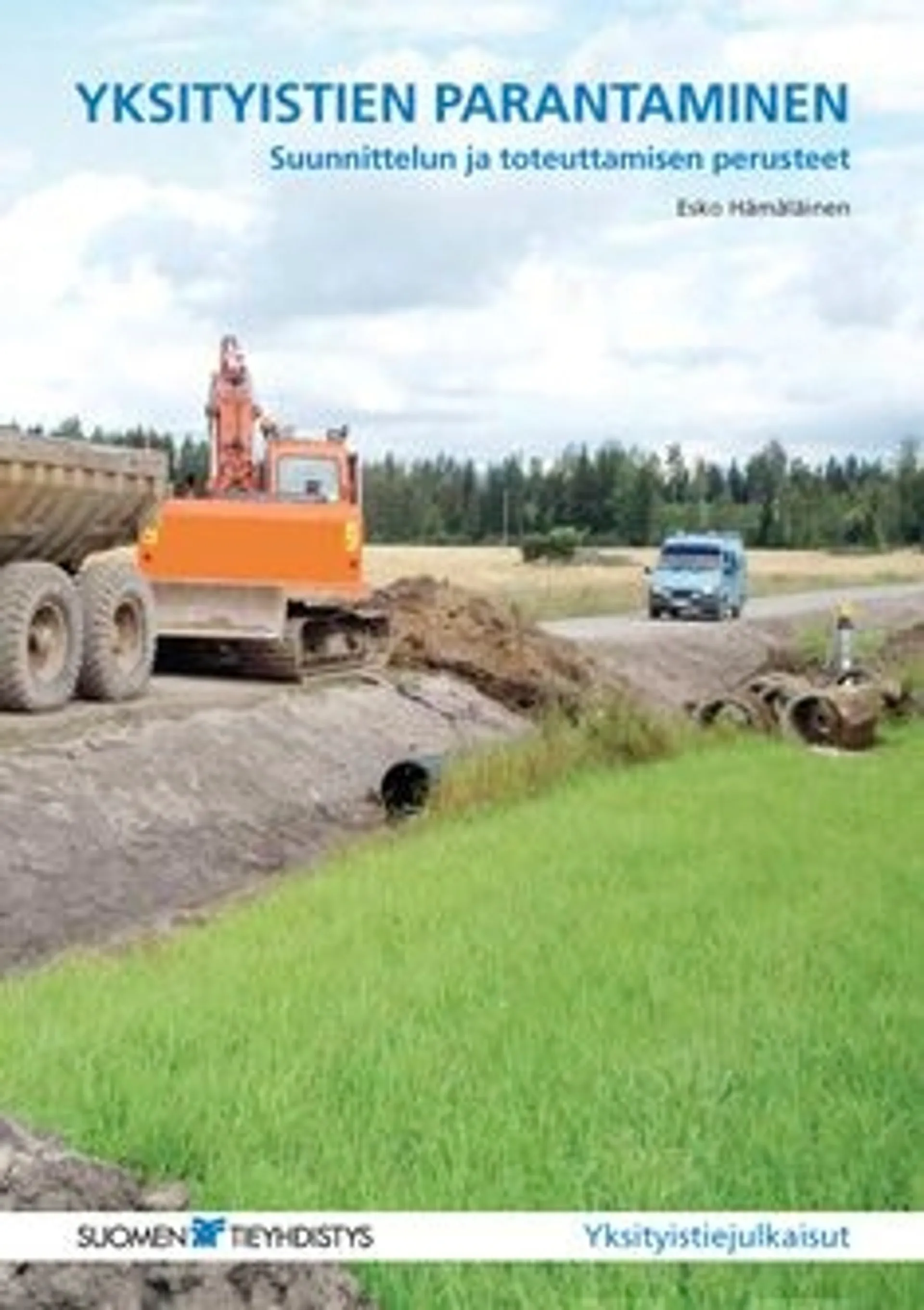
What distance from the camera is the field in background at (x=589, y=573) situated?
20.0 m

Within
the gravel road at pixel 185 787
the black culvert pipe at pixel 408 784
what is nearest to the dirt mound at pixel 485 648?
the gravel road at pixel 185 787

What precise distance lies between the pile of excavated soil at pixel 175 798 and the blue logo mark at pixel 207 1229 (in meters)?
8.60

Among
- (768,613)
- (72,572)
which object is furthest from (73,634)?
(768,613)

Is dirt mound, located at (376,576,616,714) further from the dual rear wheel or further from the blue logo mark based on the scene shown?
the blue logo mark

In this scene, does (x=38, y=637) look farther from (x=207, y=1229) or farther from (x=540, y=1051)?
(x=207, y=1229)

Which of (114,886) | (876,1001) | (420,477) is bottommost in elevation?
(114,886)

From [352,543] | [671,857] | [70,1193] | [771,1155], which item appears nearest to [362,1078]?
[771,1155]

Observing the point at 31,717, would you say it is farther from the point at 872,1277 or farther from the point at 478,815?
the point at 872,1277

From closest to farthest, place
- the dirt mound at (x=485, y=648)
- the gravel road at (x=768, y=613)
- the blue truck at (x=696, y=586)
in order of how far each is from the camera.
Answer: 1. the dirt mound at (x=485, y=648)
2. the gravel road at (x=768, y=613)
3. the blue truck at (x=696, y=586)

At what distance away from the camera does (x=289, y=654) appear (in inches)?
969

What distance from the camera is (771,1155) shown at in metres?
6.52

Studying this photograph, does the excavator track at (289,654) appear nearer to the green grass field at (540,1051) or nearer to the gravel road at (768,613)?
the gravel road at (768,613)

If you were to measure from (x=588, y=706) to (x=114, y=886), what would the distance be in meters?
8.84

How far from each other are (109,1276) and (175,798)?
43.8 feet
